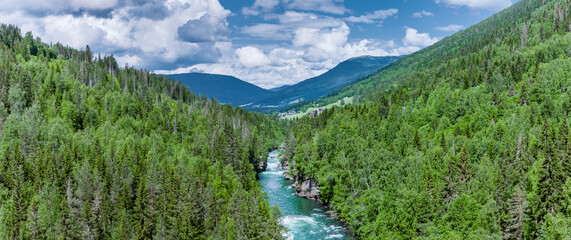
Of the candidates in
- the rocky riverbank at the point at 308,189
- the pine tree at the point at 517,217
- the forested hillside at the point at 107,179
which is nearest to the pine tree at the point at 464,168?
the pine tree at the point at 517,217

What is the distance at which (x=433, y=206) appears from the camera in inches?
2210

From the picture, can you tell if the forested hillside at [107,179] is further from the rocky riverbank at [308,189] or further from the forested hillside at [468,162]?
the forested hillside at [468,162]

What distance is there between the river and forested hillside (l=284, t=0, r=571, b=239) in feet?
9.73

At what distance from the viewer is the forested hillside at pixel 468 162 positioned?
2042 inches

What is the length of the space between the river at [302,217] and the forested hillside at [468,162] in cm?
297

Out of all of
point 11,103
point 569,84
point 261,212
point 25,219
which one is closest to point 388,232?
point 261,212

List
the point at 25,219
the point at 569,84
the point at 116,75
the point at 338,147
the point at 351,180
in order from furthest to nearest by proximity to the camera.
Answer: the point at 116,75 → the point at 569,84 → the point at 338,147 → the point at 351,180 → the point at 25,219

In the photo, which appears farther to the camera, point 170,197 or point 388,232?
point 170,197

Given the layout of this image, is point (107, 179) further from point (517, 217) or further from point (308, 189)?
point (517, 217)

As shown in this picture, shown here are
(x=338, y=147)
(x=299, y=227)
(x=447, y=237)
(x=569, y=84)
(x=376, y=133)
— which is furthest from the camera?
(x=376, y=133)

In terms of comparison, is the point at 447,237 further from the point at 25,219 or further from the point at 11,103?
the point at 11,103

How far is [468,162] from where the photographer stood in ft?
225

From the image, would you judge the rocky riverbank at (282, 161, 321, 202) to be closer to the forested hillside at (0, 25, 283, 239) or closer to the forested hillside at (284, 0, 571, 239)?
the forested hillside at (284, 0, 571, 239)

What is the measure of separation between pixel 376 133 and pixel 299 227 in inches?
2189
